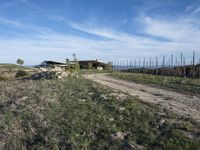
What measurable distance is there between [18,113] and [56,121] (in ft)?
11.3

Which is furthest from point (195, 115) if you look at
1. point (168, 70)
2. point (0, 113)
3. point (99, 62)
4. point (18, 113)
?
point (99, 62)

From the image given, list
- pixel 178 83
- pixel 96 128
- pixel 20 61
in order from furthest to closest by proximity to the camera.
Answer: pixel 20 61
pixel 178 83
pixel 96 128

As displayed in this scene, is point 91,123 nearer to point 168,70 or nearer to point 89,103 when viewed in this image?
point 89,103

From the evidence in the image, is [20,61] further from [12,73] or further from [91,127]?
[91,127]

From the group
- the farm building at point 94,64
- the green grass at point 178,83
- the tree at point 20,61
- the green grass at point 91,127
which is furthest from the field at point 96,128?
the tree at point 20,61

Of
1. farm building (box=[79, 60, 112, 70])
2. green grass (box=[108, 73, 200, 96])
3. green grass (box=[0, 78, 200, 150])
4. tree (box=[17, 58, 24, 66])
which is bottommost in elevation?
green grass (box=[0, 78, 200, 150])

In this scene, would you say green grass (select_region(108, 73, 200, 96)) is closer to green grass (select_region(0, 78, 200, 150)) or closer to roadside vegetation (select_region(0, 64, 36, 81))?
green grass (select_region(0, 78, 200, 150))

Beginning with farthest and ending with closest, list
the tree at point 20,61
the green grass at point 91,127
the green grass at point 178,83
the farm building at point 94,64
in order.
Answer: the tree at point 20,61
the farm building at point 94,64
the green grass at point 178,83
the green grass at point 91,127

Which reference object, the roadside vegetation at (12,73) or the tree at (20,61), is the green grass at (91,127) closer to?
the roadside vegetation at (12,73)

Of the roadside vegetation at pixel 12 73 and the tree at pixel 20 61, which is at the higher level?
the tree at pixel 20 61

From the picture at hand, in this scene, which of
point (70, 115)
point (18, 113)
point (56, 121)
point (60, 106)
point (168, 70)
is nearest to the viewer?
point (56, 121)

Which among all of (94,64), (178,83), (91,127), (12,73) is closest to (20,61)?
(94,64)

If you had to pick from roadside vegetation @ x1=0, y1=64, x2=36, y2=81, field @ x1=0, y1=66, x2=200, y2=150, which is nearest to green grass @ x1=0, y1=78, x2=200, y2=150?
field @ x1=0, y1=66, x2=200, y2=150

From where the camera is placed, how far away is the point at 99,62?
9281 cm
